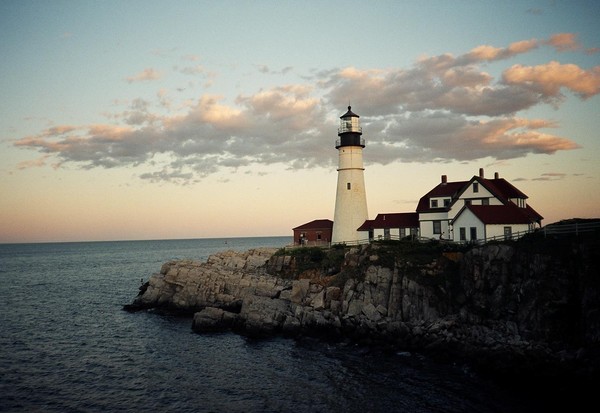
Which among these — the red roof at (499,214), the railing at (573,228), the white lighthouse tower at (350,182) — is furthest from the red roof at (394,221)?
the railing at (573,228)

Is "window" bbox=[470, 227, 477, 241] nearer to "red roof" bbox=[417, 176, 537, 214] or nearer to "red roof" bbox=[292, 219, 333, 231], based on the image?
"red roof" bbox=[417, 176, 537, 214]

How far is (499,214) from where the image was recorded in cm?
4103

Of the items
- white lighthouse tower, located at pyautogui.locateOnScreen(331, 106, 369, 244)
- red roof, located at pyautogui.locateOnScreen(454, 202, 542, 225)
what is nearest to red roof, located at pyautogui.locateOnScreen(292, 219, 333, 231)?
white lighthouse tower, located at pyautogui.locateOnScreen(331, 106, 369, 244)

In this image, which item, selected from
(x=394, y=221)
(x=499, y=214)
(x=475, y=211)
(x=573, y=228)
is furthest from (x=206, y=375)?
(x=394, y=221)

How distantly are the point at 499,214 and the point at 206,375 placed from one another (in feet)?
96.4

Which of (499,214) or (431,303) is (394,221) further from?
(431,303)

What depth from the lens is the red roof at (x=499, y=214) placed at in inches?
1577

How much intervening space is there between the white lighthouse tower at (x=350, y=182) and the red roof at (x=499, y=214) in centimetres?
1253

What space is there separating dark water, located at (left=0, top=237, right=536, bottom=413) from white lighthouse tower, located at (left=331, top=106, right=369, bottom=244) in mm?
19734

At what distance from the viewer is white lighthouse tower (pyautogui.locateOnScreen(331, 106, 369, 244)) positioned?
51844 millimetres

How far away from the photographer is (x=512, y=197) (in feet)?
155

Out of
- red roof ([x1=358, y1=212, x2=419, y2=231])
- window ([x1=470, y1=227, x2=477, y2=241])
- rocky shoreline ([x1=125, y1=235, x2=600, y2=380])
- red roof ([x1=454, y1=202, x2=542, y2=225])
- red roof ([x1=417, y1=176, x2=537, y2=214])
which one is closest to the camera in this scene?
rocky shoreline ([x1=125, y1=235, x2=600, y2=380])

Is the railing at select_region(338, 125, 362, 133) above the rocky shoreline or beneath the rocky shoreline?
above

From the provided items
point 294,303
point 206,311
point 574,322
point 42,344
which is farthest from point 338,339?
point 42,344
